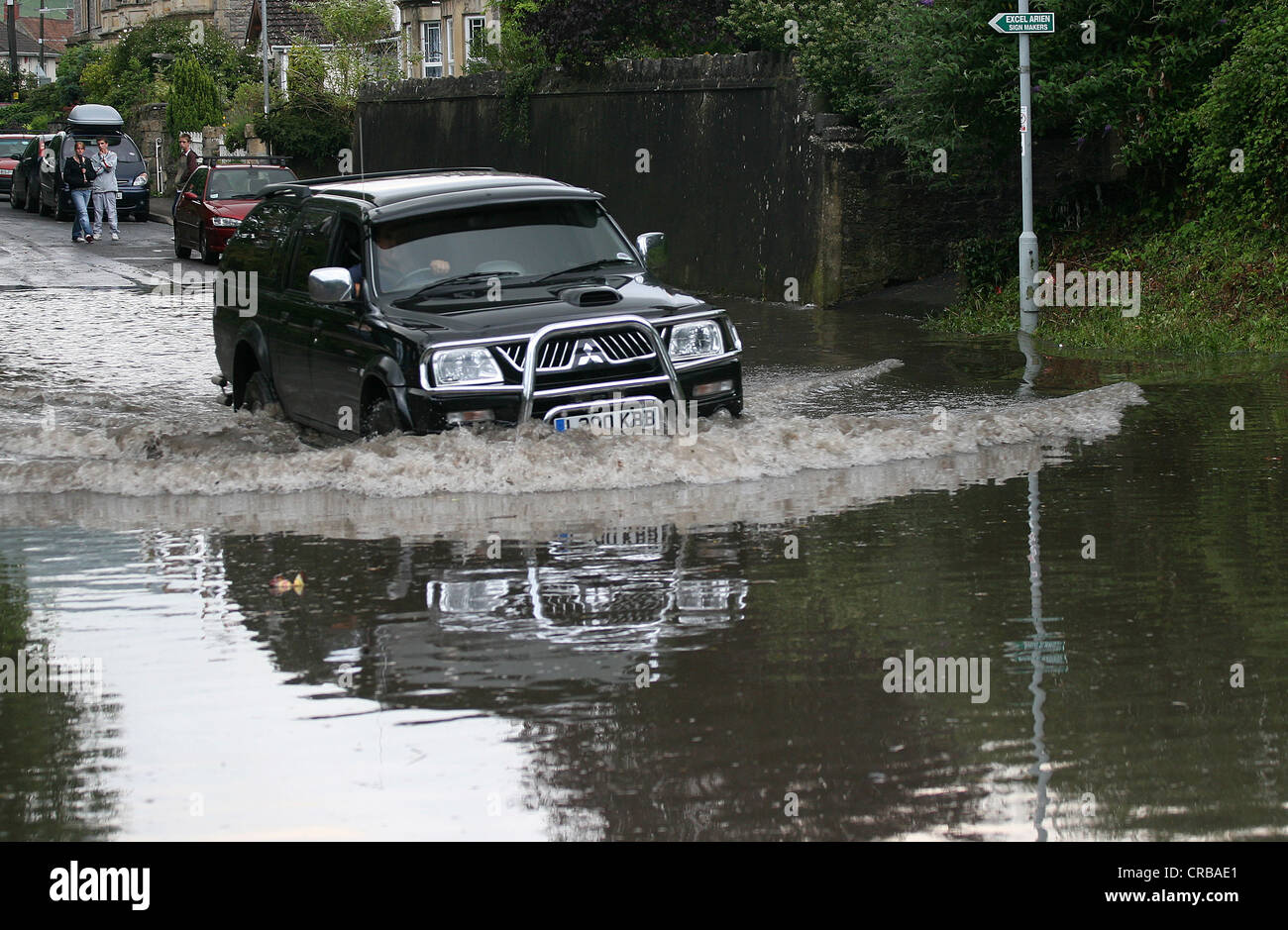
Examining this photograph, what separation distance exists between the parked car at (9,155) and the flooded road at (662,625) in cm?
3839

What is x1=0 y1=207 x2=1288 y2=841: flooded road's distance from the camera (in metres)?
5.02

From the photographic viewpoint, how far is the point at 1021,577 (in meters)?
7.55

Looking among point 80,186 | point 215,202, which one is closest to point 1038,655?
point 215,202

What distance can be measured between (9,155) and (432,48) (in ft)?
42.1

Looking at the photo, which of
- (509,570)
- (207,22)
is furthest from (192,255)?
(207,22)

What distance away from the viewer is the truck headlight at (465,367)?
9594mm

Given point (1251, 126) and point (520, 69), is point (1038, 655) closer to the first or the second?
point (1251, 126)

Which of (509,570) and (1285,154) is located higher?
(1285,154)

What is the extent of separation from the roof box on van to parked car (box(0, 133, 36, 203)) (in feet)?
9.89

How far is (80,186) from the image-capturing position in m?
32.4

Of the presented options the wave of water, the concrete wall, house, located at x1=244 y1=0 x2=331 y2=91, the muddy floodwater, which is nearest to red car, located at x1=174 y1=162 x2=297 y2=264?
the concrete wall

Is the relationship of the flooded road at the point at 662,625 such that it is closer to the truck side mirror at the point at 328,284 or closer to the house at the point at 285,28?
the truck side mirror at the point at 328,284

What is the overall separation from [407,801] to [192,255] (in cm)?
2745

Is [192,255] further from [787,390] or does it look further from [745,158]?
[787,390]
